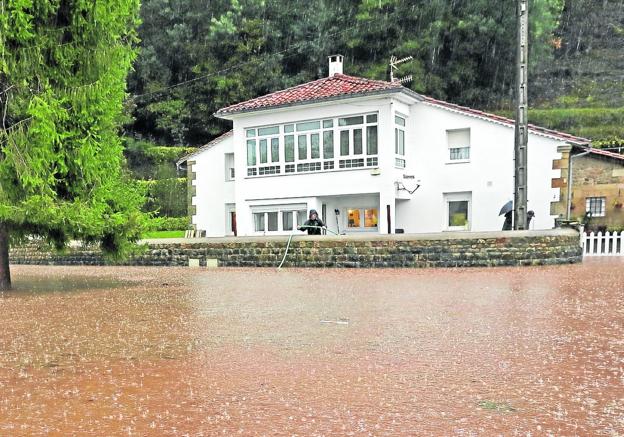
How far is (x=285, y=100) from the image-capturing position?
853 inches

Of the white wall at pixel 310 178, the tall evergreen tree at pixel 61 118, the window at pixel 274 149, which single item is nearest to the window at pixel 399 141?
the white wall at pixel 310 178

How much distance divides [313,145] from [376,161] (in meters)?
2.87

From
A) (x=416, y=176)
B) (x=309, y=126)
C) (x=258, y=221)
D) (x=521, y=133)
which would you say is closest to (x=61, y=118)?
(x=521, y=133)

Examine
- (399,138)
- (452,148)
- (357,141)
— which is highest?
(399,138)

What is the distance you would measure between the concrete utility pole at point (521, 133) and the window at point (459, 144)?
6.30 metres

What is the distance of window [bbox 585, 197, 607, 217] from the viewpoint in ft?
68.3

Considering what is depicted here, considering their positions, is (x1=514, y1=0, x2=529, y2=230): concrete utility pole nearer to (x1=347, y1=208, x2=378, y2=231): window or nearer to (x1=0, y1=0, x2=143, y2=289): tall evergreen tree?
(x1=347, y1=208, x2=378, y2=231): window

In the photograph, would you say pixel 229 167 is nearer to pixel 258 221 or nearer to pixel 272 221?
pixel 258 221

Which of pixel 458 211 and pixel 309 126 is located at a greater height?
pixel 309 126

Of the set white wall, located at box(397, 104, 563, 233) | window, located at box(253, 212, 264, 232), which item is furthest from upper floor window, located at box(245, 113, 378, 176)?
white wall, located at box(397, 104, 563, 233)

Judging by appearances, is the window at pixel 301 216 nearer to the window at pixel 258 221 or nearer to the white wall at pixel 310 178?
the white wall at pixel 310 178

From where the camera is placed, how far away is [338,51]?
1469 inches

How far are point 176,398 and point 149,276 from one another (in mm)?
10681

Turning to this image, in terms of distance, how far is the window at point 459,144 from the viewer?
68.9 ft
